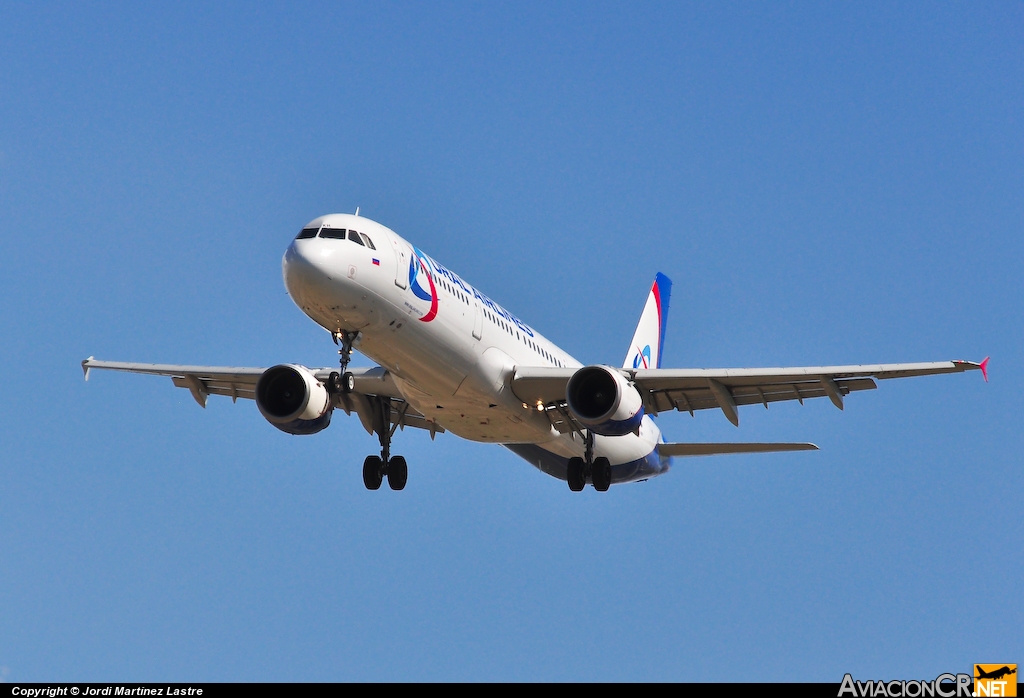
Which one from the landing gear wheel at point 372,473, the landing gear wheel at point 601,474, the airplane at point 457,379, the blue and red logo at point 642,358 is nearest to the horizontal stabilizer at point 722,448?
the airplane at point 457,379

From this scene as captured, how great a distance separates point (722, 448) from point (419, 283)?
1185 cm

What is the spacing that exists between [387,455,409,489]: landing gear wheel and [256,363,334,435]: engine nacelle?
2.89 meters

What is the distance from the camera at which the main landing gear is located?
33438 mm

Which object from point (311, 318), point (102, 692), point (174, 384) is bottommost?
point (102, 692)

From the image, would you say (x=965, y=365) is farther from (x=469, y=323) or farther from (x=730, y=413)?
(x=469, y=323)

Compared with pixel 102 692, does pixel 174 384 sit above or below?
above

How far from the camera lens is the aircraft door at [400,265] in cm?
2725

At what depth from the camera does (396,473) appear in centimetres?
3378

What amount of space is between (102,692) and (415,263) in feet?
34.5

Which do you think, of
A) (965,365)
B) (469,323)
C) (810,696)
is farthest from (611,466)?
(810,696)

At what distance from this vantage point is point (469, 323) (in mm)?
29266

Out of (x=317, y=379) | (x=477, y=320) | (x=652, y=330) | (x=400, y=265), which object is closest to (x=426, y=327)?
(x=400, y=265)

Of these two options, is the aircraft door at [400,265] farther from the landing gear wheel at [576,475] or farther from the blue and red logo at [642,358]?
the blue and red logo at [642,358]

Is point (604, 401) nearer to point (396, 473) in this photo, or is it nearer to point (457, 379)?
point (457, 379)
